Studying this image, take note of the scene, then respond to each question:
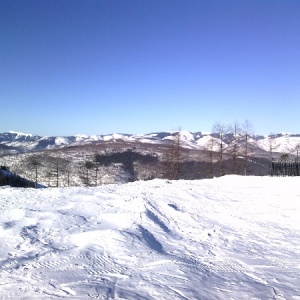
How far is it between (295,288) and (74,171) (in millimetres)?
90622

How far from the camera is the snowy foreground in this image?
527 centimetres

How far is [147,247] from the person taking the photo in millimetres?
7480

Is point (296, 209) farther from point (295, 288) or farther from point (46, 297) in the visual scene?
point (46, 297)

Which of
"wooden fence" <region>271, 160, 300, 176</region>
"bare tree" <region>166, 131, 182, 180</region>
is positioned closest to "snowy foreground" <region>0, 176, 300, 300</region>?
"wooden fence" <region>271, 160, 300, 176</region>

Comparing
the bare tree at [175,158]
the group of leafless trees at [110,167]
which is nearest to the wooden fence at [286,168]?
the bare tree at [175,158]

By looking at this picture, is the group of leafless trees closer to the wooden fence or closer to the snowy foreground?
the wooden fence

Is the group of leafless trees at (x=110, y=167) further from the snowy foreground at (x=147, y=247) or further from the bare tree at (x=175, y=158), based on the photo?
the snowy foreground at (x=147, y=247)

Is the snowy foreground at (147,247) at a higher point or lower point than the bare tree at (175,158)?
lower

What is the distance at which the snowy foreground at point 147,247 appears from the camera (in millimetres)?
5270

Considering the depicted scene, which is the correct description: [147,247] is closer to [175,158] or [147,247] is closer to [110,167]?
[175,158]

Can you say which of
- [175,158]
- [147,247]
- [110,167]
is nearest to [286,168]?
[175,158]

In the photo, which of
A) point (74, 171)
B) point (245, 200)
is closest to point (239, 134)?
point (245, 200)

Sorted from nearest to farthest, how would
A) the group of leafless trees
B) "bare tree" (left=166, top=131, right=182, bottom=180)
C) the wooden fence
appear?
the wooden fence < "bare tree" (left=166, top=131, right=182, bottom=180) < the group of leafless trees

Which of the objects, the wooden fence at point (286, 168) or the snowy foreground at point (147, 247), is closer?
the snowy foreground at point (147, 247)
